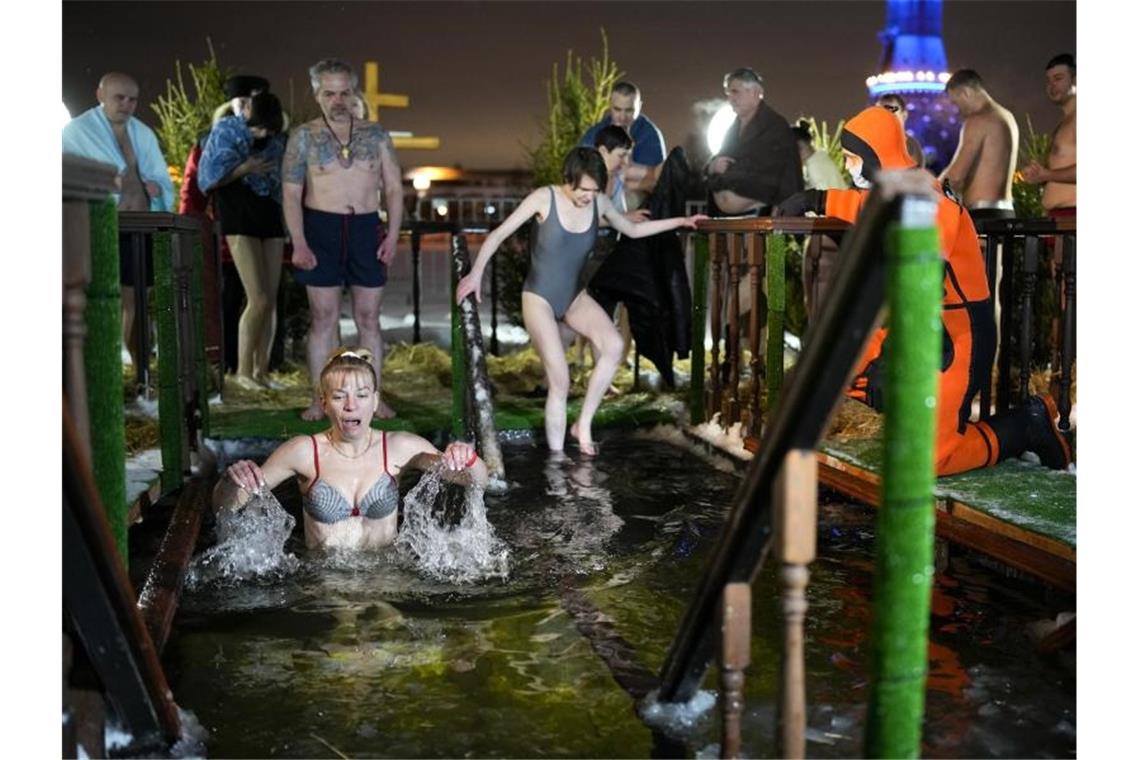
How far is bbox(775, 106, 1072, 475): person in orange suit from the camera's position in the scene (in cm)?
555

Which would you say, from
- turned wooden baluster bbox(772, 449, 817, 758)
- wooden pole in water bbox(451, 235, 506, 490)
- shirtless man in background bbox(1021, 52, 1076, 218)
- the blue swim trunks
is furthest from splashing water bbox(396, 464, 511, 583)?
shirtless man in background bbox(1021, 52, 1076, 218)

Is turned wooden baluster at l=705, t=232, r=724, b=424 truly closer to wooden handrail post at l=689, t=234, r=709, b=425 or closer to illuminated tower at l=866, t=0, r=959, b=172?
wooden handrail post at l=689, t=234, r=709, b=425

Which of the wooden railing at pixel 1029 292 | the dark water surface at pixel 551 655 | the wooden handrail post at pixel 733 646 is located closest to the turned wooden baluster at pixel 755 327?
the wooden railing at pixel 1029 292

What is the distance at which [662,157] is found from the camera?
936 centimetres

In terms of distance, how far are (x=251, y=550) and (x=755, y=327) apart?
3207 millimetres

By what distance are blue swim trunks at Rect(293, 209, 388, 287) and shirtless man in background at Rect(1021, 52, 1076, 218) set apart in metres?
3.75

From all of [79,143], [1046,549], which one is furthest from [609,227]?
[1046,549]

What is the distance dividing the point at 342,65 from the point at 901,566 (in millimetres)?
5784

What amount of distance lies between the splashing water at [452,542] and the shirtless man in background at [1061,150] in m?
3.98

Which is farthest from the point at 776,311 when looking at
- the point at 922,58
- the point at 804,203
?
the point at 922,58

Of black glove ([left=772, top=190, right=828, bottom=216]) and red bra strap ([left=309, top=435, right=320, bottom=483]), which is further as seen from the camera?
black glove ([left=772, top=190, right=828, bottom=216])

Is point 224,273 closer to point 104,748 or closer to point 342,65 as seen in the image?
point 342,65

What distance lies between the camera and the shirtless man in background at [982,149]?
820cm

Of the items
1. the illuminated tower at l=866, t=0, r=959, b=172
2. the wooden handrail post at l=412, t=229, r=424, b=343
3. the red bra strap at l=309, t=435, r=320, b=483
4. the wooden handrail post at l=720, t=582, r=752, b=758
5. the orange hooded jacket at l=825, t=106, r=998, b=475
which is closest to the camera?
the wooden handrail post at l=720, t=582, r=752, b=758
